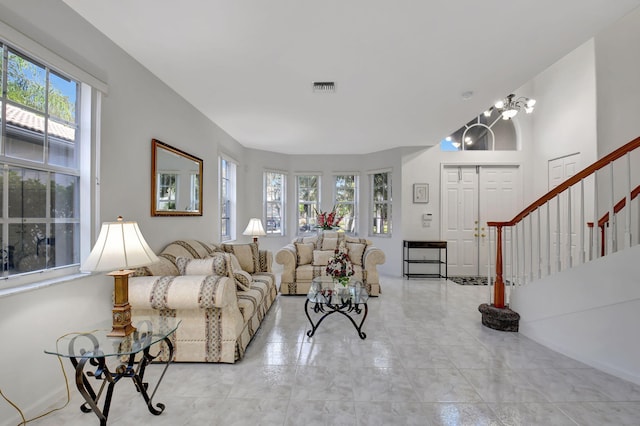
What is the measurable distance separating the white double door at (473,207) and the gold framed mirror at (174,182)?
449 centimetres

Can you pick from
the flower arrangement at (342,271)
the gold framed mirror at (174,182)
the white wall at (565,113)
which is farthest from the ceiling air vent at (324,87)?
the white wall at (565,113)

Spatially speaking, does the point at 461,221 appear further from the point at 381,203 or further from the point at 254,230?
the point at 254,230

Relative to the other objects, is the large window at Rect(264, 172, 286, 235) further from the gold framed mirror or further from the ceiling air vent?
the ceiling air vent

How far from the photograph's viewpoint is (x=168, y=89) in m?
2.98

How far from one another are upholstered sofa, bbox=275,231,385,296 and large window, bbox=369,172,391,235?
1429mm

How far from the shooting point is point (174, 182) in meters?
3.16

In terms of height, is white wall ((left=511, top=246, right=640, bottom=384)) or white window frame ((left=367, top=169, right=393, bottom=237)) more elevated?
white window frame ((left=367, top=169, right=393, bottom=237))

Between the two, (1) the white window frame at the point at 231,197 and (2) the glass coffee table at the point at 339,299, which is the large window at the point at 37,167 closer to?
(2) the glass coffee table at the point at 339,299

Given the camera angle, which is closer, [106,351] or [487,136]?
[106,351]

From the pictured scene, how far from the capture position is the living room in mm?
1652

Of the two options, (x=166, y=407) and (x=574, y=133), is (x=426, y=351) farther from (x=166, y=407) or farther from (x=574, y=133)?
(x=574, y=133)

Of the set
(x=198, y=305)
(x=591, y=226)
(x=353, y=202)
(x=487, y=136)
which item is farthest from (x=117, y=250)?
(x=487, y=136)

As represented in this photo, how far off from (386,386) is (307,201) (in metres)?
4.74

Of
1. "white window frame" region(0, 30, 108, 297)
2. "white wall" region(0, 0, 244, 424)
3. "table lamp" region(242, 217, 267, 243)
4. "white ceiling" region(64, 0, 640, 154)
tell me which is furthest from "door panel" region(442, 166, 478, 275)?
"white window frame" region(0, 30, 108, 297)
